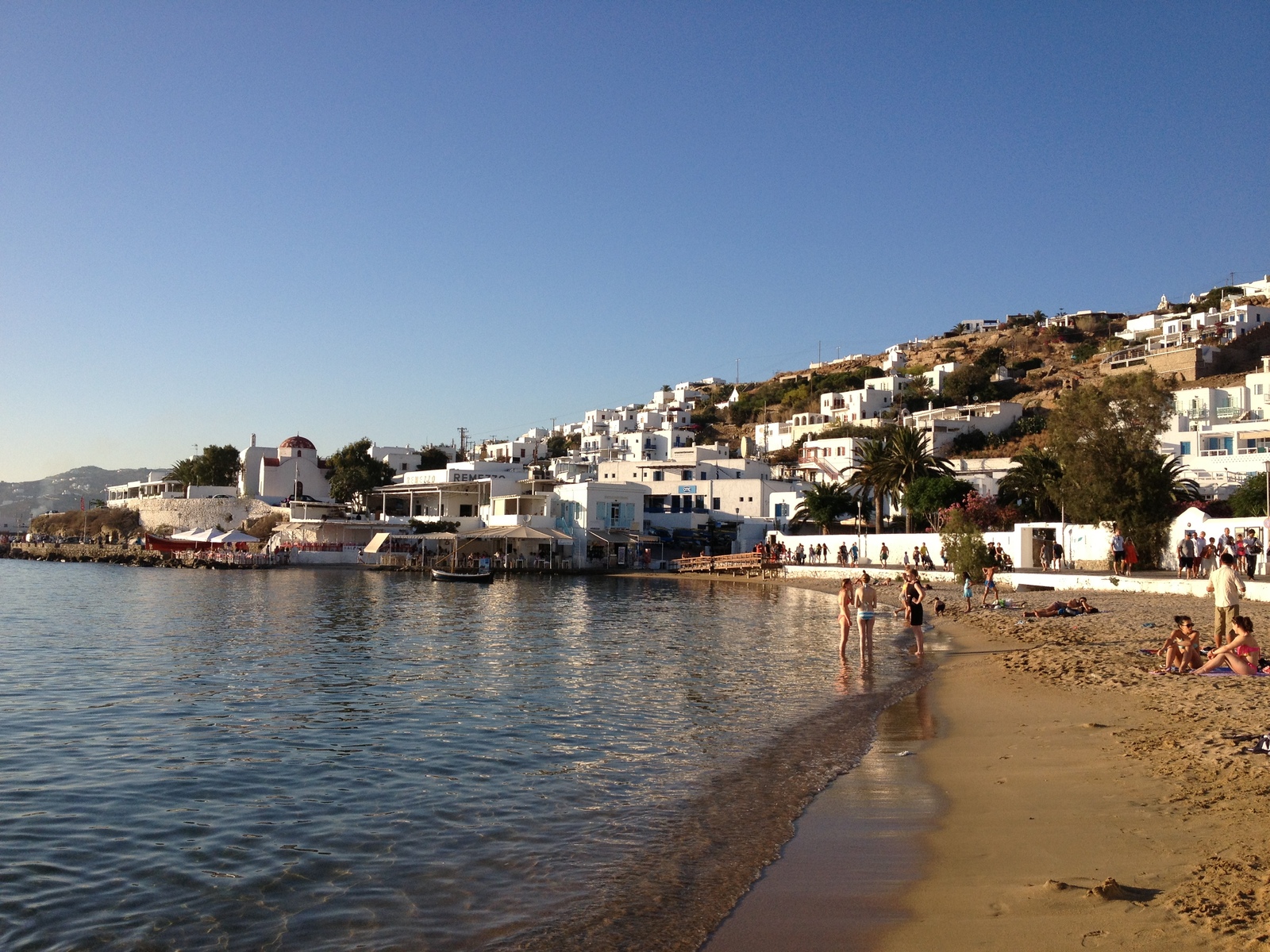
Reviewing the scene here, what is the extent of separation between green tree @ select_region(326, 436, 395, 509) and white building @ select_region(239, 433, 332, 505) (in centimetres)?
335

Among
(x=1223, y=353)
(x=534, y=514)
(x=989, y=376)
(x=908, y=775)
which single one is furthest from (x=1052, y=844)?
(x=989, y=376)

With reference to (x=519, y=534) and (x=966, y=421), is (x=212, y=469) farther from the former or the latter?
(x=966, y=421)

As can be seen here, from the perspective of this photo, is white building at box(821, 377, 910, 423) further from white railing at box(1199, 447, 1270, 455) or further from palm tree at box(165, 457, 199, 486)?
palm tree at box(165, 457, 199, 486)

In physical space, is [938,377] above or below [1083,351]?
below

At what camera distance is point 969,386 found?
11788cm

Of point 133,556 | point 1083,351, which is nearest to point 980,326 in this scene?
point 1083,351

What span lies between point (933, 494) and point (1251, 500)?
1755 centimetres

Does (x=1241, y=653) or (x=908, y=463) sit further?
(x=908, y=463)

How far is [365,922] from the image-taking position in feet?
21.9

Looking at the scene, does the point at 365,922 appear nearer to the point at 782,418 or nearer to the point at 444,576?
the point at 444,576

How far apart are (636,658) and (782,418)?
391 feet

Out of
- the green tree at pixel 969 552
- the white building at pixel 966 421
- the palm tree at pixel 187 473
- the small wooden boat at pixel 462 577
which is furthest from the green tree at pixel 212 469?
the green tree at pixel 969 552

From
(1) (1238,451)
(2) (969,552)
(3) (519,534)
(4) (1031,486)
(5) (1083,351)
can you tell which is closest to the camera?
(2) (969,552)

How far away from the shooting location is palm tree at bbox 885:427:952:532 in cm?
5819
